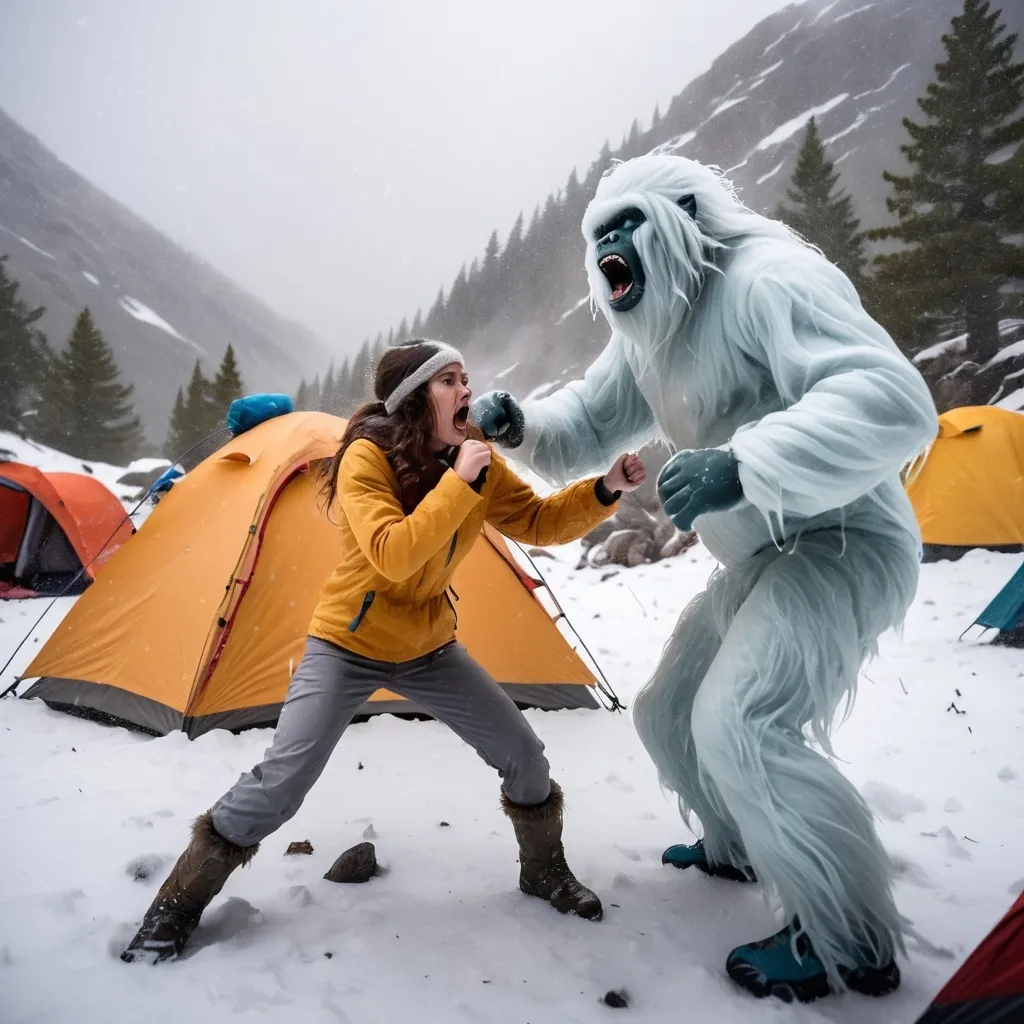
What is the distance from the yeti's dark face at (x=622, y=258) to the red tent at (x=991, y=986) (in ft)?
4.86

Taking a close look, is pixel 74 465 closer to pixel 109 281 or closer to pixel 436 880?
pixel 436 880

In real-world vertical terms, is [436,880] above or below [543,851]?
below

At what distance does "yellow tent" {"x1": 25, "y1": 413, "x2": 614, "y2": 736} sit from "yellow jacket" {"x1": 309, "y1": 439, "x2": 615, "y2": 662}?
1.72 meters

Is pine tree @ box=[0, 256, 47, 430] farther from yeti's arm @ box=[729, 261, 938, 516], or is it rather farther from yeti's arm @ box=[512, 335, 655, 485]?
yeti's arm @ box=[729, 261, 938, 516]

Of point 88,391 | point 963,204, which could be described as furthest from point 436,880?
point 88,391

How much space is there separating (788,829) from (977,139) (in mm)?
16568

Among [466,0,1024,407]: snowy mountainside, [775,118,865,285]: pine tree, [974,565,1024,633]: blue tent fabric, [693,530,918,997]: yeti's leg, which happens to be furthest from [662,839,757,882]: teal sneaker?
[466,0,1024,407]: snowy mountainside

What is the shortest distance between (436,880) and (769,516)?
4.83 feet

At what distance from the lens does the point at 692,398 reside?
5.74 feet

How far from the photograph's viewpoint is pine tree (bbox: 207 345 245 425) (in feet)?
87.8

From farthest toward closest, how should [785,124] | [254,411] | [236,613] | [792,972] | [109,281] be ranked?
[109,281]
[785,124]
[254,411]
[236,613]
[792,972]

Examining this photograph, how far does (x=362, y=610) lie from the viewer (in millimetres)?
1731

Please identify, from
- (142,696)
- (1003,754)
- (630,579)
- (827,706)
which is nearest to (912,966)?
(827,706)

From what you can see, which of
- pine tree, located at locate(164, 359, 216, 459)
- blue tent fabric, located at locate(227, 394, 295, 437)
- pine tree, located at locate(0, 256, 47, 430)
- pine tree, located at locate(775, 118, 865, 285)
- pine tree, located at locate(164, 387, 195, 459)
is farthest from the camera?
pine tree, located at locate(164, 387, 195, 459)
